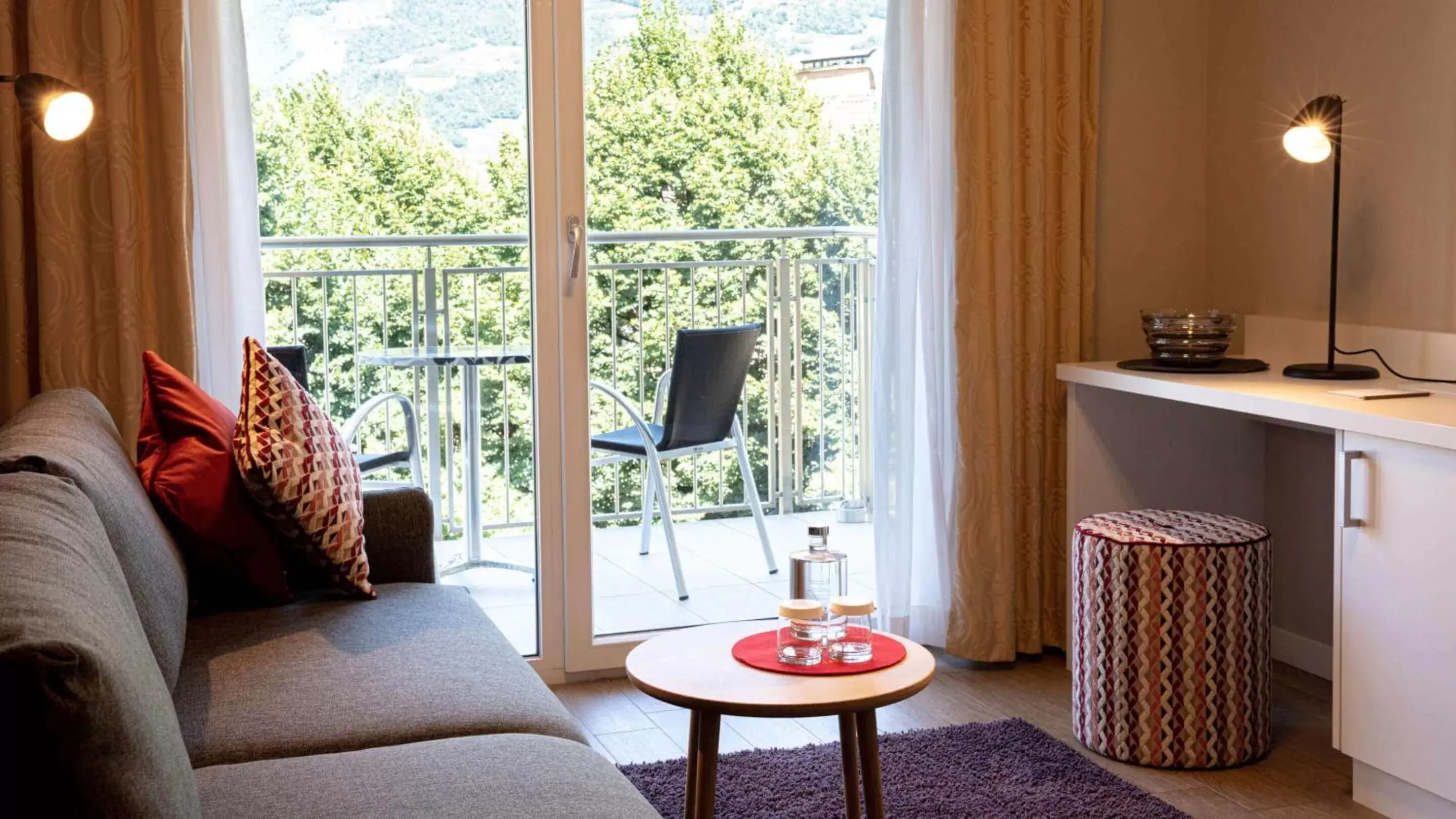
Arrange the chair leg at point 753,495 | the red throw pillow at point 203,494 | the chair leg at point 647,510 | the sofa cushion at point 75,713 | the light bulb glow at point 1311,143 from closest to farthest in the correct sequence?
the sofa cushion at point 75,713 < the red throw pillow at point 203,494 < the light bulb glow at point 1311,143 < the chair leg at point 647,510 < the chair leg at point 753,495

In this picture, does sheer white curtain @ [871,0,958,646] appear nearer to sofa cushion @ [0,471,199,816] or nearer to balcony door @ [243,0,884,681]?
balcony door @ [243,0,884,681]

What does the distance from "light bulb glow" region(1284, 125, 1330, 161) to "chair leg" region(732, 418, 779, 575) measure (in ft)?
5.01

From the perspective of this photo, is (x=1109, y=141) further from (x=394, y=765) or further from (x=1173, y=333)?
(x=394, y=765)

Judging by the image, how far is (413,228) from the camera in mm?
3439

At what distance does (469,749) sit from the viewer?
1854mm

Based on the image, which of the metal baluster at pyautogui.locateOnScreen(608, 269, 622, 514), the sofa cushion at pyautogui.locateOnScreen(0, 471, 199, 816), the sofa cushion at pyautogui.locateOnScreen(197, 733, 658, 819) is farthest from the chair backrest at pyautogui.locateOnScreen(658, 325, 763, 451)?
the sofa cushion at pyautogui.locateOnScreen(0, 471, 199, 816)

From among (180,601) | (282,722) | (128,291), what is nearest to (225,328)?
(128,291)

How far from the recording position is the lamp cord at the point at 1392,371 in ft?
10.1

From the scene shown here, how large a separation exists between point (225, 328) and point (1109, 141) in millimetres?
2265

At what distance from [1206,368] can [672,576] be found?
56.6 inches

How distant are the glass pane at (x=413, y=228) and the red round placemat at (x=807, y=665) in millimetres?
1411

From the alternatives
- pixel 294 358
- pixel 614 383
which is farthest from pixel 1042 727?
pixel 294 358

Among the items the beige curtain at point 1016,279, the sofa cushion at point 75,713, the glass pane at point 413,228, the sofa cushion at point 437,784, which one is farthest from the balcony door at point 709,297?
the sofa cushion at point 75,713

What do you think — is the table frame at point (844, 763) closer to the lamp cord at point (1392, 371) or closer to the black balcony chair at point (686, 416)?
the black balcony chair at point (686, 416)
